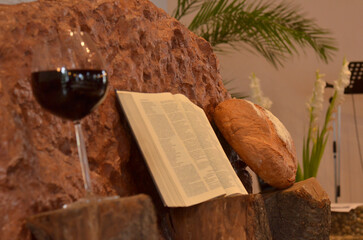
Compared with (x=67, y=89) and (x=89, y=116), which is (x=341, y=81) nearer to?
(x=89, y=116)

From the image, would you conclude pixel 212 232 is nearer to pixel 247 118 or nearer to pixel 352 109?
pixel 247 118

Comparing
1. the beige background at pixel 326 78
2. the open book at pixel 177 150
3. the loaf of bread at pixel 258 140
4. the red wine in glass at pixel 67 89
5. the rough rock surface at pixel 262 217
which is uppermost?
the red wine in glass at pixel 67 89

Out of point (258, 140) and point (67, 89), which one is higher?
point (67, 89)

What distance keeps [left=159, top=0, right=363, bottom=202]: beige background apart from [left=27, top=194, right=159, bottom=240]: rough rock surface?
460cm

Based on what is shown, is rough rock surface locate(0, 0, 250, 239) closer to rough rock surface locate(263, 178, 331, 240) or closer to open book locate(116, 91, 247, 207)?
open book locate(116, 91, 247, 207)

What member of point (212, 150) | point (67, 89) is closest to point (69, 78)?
point (67, 89)

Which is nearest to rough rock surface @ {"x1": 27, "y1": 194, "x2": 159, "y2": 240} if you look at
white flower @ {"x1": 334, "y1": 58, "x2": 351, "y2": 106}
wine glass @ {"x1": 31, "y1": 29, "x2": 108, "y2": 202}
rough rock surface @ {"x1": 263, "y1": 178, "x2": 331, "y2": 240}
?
wine glass @ {"x1": 31, "y1": 29, "x2": 108, "y2": 202}

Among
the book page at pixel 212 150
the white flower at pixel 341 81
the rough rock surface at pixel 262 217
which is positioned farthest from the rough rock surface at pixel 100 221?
the white flower at pixel 341 81

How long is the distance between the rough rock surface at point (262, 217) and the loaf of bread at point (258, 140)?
72mm

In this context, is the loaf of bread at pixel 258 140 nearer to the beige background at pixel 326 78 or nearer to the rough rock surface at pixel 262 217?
the rough rock surface at pixel 262 217

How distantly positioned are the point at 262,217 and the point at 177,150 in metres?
0.43

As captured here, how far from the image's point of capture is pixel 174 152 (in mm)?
1356

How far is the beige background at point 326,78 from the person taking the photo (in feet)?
18.4

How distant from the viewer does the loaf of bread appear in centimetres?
171
